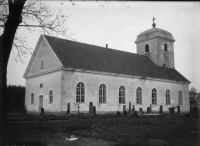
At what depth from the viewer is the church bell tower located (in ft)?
111

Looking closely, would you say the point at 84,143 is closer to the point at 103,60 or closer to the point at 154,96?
the point at 103,60

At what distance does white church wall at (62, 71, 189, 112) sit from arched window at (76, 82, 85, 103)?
32cm

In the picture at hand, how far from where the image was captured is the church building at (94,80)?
20602 mm

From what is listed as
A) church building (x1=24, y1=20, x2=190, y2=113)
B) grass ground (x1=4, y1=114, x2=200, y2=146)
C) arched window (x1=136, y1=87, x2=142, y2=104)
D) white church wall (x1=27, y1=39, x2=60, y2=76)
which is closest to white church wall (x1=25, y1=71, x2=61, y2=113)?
church building (x1=24, y1=20, x2=190, y2=113)

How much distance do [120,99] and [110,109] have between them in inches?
79.8

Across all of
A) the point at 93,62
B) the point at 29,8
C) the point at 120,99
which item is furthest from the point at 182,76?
the point at 29,8

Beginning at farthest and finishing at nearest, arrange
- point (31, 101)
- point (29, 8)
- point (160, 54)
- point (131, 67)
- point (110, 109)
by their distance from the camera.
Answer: point (160, 54) < point (131, 67) < point (31, 101) < point (110, 109) < point (29, 8)

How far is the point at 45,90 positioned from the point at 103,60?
7671mm

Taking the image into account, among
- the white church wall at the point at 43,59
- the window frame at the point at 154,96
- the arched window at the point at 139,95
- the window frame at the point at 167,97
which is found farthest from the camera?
the window frame at the point at 167,97

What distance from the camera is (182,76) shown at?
34500mm

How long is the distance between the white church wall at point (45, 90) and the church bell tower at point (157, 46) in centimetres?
1861

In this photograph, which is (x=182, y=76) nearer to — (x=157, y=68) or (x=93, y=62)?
(x=157, y=68)

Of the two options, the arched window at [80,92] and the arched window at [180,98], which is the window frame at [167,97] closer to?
the arched window at [180,98]

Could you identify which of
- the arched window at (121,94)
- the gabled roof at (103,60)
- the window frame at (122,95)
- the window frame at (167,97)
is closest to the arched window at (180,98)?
the gabled roof at (103,60)
